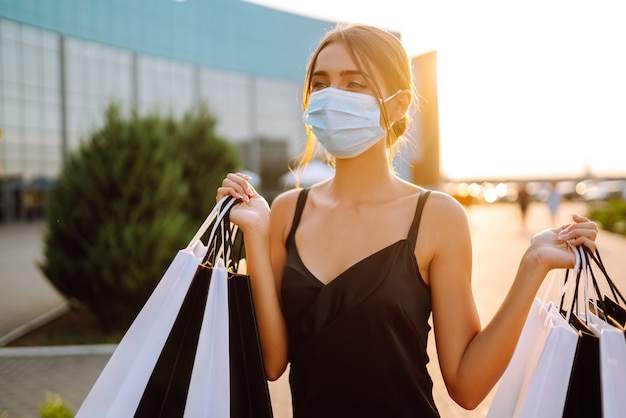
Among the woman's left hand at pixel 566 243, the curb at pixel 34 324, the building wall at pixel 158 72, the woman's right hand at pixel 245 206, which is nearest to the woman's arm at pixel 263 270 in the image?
the woman's right hand at pixel 245 206

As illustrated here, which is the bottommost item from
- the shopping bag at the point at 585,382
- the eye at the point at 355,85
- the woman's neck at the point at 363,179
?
the shopping bag at the point at 585,382

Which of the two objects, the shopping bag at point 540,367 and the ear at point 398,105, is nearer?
the shopping bag at point 540,367

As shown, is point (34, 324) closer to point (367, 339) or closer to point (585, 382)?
point (367, 339)

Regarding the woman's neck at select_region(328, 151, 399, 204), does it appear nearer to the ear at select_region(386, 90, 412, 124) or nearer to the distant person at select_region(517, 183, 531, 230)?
the ear at select_region(386, 90, 412, 124)

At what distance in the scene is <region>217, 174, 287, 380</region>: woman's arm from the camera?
190cm

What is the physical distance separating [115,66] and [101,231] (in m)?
28.2

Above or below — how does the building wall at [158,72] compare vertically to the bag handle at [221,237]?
above

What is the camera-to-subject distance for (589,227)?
5.43 feet

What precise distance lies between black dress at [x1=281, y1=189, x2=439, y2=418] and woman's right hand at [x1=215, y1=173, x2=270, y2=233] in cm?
26

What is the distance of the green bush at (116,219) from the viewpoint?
25.7ft

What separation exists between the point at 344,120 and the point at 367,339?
28.7 inches

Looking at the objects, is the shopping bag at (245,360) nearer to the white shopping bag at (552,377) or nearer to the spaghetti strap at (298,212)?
the spaghetti strap at (298,212)

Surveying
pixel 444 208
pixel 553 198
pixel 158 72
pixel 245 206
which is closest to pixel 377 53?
pixel 444 208

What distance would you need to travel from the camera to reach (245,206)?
2000 mm
